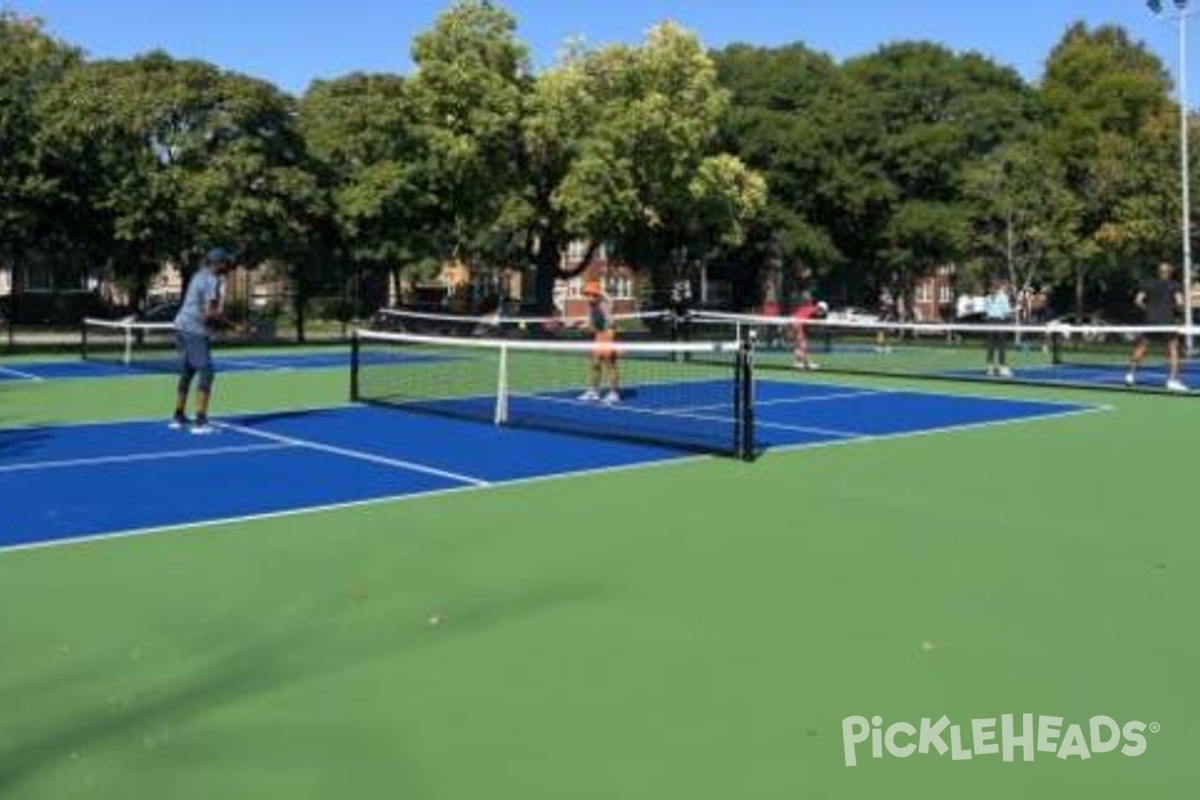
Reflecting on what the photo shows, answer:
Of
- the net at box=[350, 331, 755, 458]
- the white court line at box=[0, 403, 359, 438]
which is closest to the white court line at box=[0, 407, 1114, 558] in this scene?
the net at box=[350, 331, 755, 458]

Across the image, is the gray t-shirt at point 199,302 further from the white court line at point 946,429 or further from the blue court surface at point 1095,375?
the blue court surface at point 1095,375

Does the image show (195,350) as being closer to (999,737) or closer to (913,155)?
(999,737)

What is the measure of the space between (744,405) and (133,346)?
23.5 meters

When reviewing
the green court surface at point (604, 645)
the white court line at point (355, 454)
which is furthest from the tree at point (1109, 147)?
the green court surface at point (604, 645)

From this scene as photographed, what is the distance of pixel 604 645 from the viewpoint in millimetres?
5895

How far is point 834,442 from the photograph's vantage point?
43.6 ft

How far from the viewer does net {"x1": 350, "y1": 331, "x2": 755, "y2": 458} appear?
43.3 ft

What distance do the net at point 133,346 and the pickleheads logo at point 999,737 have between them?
635 inches

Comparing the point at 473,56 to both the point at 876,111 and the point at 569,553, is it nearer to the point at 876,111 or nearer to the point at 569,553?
the point at 876,111

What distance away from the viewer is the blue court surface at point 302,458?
931 centimetres

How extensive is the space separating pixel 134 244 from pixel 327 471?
24.4 meters

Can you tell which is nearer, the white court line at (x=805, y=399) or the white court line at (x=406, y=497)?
the white court line at (x=406, y=497)

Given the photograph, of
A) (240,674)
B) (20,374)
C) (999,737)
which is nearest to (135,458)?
(240,674)

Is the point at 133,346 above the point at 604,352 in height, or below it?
above
